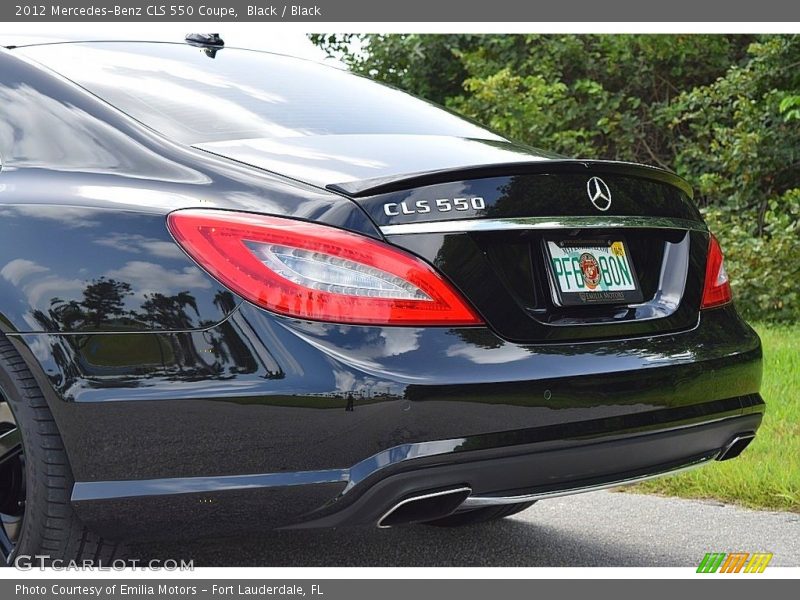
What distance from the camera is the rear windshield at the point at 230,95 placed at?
3156 mm

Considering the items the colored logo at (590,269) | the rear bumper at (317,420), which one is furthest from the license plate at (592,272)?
the rear bumper at (317,420)

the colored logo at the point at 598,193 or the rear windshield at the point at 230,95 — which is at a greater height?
the rear windshield at the point at 230,95

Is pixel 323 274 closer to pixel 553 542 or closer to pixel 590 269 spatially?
pixel 590 269

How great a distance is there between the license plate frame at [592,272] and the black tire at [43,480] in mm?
1240

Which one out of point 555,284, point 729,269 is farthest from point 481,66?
point 555,284

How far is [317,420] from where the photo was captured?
2551 mm

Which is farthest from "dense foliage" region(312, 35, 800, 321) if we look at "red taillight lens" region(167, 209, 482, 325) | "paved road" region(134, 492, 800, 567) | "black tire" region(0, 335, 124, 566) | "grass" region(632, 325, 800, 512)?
"black tire" region(0, 335, 124, 566)

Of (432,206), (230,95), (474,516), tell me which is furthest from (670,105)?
(432,206)

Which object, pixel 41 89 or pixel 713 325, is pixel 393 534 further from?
pixel 41 89

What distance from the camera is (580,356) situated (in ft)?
9.10

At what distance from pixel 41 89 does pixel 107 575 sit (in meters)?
1.31

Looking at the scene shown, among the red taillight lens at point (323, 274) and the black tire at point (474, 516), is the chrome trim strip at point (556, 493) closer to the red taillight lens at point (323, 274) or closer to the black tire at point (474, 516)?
the red taillight lens at point (323, 274)

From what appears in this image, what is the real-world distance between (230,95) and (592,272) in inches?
47.3

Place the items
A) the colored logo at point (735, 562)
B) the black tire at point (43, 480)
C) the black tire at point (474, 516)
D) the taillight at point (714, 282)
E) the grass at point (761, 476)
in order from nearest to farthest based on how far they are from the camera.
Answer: the black tire at point (43, 480) < the taillight at point (714, 282) < the colored logo at point (735, 562) < the black tire at point (474, 516) < the grass at point (761, 476)
